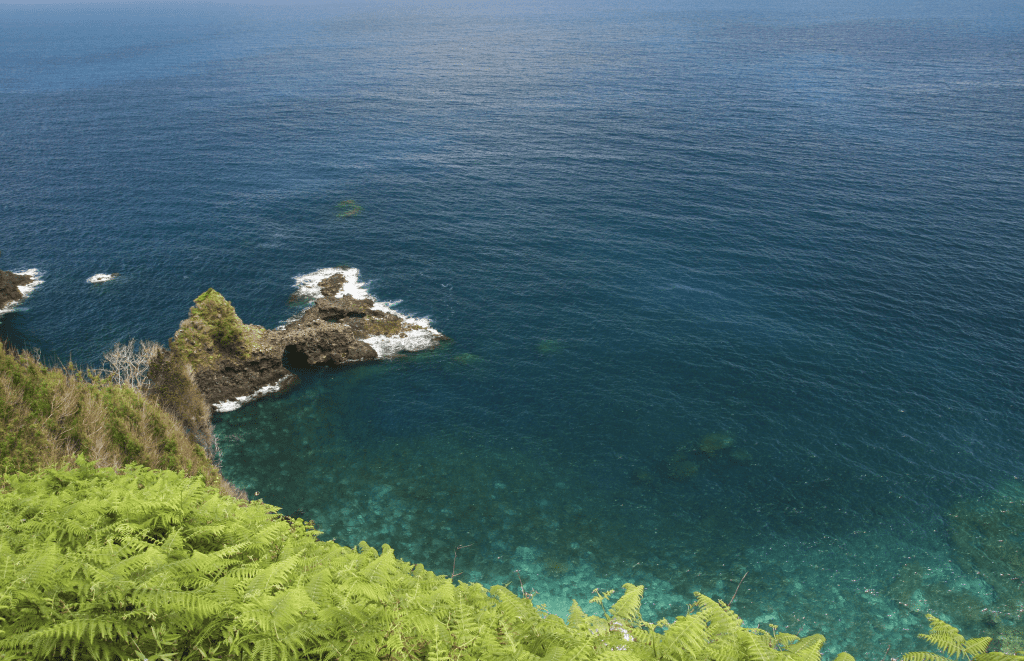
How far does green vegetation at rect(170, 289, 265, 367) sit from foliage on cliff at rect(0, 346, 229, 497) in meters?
20.9

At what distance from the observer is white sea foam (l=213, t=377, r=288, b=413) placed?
6606 centimetres

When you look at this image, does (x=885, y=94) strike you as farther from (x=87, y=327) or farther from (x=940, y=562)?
(x=87, y=327)

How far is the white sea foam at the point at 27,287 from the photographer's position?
81.1 meters

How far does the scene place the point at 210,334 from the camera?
220 ft

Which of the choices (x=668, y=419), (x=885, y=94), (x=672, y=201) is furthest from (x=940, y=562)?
(x=885, y=94)

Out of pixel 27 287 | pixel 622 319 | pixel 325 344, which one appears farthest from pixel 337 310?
pixel 27 287

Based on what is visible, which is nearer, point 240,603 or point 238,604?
point 238,604

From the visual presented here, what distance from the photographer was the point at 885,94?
161 metres

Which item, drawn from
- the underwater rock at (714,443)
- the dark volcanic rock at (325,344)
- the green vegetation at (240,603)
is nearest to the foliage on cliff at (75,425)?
the green vegetation at (240,603)

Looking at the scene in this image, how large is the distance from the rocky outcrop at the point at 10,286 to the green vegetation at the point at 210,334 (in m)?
34.2

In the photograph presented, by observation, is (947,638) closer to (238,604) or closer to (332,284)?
(238,604)

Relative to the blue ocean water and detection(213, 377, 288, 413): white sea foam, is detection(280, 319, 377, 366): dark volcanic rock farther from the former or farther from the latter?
detection(213, 377, 288, 413): white sea foam

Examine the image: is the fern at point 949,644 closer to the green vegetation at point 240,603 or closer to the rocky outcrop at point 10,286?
the green vegetation at point 240,603

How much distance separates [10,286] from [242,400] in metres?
44.5
